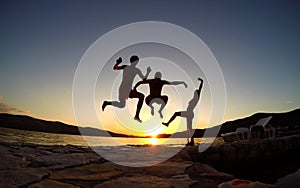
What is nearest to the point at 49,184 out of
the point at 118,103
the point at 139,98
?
the point at 118,103

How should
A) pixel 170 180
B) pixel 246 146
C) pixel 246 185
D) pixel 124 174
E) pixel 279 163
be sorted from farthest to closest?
pixel 279 163 → pixel 246 146 → pixel 124 174 → pixel 170 180 → pixel 246 185

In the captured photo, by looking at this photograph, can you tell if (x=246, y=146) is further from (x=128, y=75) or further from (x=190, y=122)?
(x=128, y=75)

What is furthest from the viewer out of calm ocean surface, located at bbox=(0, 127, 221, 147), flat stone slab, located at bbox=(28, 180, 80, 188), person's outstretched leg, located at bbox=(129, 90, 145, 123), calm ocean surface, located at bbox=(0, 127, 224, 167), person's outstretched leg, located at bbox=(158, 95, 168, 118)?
calm ocean surface, located at bbox=(0, 127, 221, 147)

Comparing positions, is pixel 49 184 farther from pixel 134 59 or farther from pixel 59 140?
pixel 59 140

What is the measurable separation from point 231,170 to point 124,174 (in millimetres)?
3980

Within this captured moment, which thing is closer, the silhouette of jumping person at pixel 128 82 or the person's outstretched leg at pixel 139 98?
the silhouette of jumping person at pixel 128 82

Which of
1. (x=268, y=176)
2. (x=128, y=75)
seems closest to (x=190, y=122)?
(x=268, y=176)

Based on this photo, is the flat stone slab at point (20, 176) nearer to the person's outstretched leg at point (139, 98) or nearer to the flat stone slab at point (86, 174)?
the flat stone slab at point (86, 174)

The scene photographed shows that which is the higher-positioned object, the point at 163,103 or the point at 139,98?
the point at 139,98

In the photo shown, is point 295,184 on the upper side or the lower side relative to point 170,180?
lower

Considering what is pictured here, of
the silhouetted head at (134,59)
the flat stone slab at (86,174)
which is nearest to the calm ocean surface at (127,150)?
the flat stone slab at (86,174)

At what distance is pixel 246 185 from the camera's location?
2.85 metres

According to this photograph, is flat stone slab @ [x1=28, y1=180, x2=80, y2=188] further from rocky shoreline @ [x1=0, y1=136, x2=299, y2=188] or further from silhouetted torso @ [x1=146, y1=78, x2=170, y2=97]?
silhouetted torso @ [x1=146, y1=78, x2=170, y2=97]

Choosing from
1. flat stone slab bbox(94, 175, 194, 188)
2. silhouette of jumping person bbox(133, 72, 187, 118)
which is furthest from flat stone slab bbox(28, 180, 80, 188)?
silhouette of jumping person bbox(133, 72, 187, 118)
